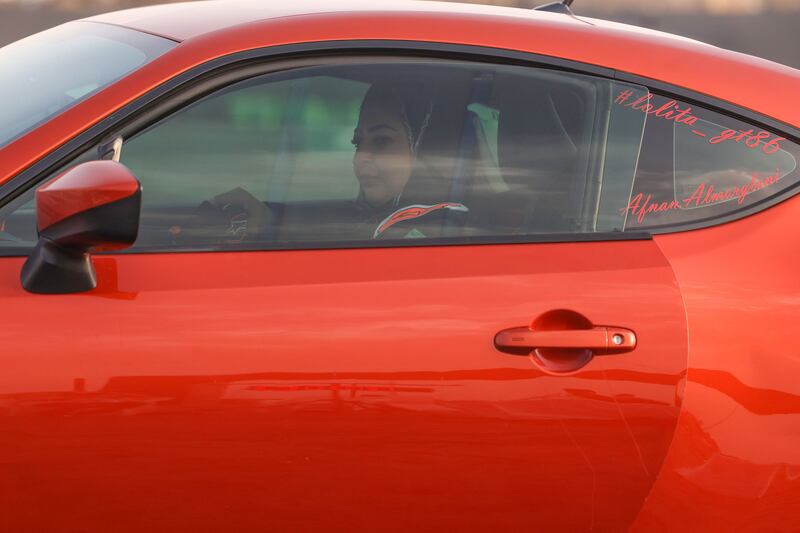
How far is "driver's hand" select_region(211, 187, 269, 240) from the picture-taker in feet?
7.91

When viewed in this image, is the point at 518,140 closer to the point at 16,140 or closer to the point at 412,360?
the point at 412,360

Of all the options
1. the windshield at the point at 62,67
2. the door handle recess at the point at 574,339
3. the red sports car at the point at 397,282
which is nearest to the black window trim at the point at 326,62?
the red sports car at the point at 397,282

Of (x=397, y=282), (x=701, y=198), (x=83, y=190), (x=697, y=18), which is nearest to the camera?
(x=83, y=190)

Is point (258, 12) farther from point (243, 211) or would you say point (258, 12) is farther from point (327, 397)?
point (327, 397)

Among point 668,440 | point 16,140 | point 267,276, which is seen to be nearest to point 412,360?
point 267,276

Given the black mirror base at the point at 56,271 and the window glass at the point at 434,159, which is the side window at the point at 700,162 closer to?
the window glass at the point at 434,159

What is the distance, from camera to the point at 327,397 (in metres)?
2.22

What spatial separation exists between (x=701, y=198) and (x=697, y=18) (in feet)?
47.5

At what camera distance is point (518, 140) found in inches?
101

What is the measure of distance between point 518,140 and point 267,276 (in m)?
0.65

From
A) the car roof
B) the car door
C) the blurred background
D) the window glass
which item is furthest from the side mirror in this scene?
the blurred background

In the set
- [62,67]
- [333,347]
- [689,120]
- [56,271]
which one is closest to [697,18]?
[689,120]

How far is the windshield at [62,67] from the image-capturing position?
2.47 meters

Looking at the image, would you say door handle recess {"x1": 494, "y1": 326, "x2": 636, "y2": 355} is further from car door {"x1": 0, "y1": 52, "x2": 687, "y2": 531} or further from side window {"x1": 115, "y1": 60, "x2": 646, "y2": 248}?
side window {"x1": 115, "y1": 60, "x2": 646, "y2": 248}
